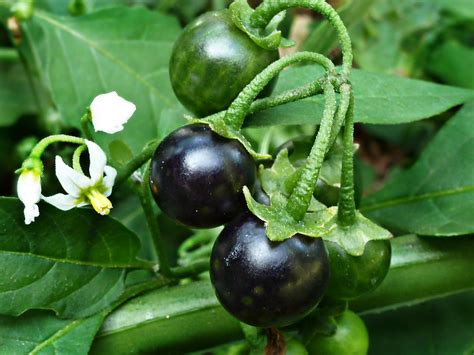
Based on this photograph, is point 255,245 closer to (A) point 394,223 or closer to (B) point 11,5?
(A) point 394,223

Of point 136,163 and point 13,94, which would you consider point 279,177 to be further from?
point 13,94

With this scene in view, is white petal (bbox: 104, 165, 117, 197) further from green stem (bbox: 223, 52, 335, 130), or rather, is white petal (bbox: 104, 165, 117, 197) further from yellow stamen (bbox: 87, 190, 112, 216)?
green stem (bbox: 223, 52, 335, 130)

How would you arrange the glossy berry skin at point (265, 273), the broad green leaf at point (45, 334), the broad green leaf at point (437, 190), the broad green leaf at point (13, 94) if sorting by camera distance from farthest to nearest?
the broad green leaf at point (13, 94) < the broad green leaf at point (437, 190) < the broad green leaf at point (45, 334) < the glossy berry skin at point (265, 273)

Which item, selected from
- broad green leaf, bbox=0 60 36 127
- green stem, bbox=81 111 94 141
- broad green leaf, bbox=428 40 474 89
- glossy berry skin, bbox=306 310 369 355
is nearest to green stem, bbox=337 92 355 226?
glossy berry skin, bbox=306 310 369 355

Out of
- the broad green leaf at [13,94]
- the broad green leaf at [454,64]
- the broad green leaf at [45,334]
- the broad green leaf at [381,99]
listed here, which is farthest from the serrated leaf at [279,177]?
the broad green leaf at [454,64]

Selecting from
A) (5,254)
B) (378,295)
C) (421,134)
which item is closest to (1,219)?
(5,254)

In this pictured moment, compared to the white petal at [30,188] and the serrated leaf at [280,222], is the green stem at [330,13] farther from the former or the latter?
the white petal at [30,188]
